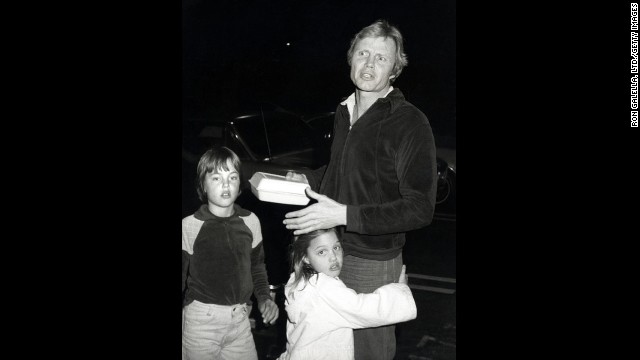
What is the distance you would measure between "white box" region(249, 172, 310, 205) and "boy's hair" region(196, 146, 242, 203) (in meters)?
0.17

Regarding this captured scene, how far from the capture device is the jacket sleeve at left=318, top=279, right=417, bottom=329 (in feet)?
7.96

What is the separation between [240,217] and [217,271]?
29 cm

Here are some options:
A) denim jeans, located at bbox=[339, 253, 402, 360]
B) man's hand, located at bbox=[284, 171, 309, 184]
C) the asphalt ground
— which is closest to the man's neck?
man's hand, located at bbox=[284, 171, 309, 184]

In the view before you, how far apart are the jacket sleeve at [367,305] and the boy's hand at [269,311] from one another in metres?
0.34

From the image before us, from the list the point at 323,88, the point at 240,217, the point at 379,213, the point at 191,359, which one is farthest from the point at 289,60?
the point at 191,359

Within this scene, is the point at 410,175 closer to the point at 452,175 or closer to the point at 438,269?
the point at 438,269

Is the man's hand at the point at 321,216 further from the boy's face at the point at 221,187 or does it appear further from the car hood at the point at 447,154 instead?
the car hood at the point at 447,154

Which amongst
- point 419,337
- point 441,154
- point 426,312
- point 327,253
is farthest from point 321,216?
point 441,154

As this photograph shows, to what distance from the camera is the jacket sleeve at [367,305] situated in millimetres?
2426

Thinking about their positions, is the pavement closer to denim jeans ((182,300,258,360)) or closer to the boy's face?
denim jeans ((182,300,258,360))

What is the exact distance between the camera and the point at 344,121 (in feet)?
8.48

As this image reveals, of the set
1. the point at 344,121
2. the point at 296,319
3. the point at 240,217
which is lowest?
the point at 296,319

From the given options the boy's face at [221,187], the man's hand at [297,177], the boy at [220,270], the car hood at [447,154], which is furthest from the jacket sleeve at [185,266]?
the car hood at [447,154]

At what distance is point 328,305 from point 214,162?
87 centimetres
